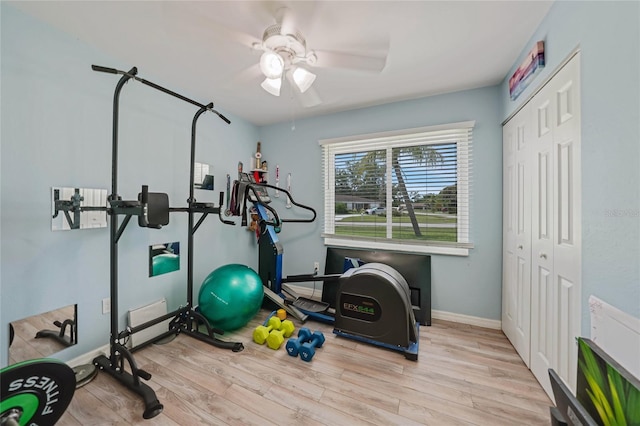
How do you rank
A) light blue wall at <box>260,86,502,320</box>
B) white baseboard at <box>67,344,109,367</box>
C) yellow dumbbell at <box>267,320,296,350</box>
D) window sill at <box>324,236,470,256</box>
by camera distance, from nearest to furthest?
white baseboard at <box>67,344,109,367</box>
yellow dumbbell at <box>267,320,296,350</box>
light blue wall at <box>260,86,502,320</box>
window sill at <box>324,236,470,256</box>

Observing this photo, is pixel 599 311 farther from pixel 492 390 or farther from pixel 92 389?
pixel 92 389

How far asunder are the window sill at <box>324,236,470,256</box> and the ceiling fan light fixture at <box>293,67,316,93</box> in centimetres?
195

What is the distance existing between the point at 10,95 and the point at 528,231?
367cm

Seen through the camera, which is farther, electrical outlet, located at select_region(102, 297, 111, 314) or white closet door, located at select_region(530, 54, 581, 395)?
electrical outlet, located at select_region(102, 297, 111, 314)

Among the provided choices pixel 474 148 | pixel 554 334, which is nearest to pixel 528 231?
pixel 554 334

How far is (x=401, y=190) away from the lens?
2826mm

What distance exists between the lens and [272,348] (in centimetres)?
209

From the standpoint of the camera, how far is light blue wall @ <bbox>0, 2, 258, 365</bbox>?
1483 mm

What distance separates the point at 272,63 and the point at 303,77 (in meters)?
0.24

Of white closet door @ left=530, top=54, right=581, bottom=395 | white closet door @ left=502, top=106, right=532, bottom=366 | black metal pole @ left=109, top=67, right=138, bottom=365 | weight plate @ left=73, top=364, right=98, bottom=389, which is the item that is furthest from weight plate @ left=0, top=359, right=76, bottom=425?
white closet door @ left=502, top=106, right=532, bottom=366

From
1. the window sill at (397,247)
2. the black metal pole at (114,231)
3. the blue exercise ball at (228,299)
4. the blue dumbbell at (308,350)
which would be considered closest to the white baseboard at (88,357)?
the black metal pole at (114,231)

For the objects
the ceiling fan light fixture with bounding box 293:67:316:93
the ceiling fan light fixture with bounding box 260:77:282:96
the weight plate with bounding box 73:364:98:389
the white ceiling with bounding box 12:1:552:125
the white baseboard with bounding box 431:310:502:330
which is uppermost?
the white ceiling with bounding box 12:1:552:125

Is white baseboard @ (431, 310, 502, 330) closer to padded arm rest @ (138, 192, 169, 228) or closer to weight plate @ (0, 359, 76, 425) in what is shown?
padded arm rest @ (138, 192, 169, 228)

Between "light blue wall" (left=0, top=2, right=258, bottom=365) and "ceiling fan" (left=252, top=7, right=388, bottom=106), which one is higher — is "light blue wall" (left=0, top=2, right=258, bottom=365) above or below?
below
